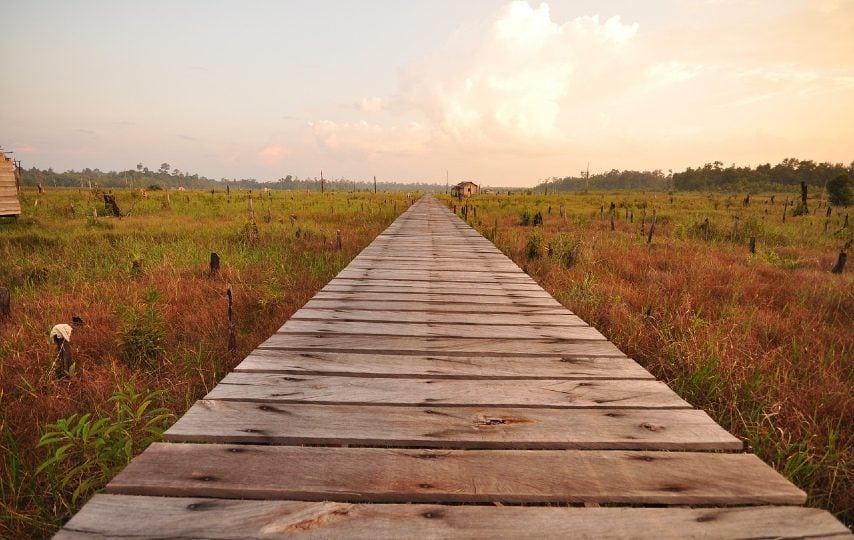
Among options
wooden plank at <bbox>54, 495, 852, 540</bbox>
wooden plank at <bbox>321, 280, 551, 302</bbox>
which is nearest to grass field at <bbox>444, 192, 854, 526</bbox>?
wooden plank at <bbox>321, 280, 551, 302</bbox>

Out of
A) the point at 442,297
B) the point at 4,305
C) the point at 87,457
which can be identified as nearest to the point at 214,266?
the point at 4,305

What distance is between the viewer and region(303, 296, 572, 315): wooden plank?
3486 mm

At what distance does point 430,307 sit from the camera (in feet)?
11.8

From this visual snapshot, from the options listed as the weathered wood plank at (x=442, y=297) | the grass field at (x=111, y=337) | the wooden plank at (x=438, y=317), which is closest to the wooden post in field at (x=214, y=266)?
the grass field at (x=111, y=337)

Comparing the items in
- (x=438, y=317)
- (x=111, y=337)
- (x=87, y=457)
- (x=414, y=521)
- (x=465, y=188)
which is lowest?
(x=87, y=457)

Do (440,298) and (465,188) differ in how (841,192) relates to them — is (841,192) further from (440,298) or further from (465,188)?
(465,188)

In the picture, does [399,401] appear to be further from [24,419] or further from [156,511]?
[24,419]

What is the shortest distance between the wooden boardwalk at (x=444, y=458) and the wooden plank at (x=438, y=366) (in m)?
0.01

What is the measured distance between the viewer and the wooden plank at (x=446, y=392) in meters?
1.89

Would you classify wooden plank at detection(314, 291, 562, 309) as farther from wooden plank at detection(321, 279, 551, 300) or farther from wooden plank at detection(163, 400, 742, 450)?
wooden plank at detection(163, 400, 742, 450)

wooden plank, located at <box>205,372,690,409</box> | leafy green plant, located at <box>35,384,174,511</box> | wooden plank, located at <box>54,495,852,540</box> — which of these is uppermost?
wooden plank, located at <box>205,372,690,409</box>

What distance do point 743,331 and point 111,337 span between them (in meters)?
6.43

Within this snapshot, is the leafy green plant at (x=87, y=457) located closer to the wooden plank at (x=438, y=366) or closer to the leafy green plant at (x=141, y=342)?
the wooden plank at (x=438, y=366)

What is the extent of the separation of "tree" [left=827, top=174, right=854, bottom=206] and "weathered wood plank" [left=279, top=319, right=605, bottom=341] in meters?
41.7
